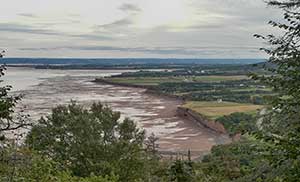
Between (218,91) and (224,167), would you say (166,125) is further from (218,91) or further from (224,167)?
(218,91)

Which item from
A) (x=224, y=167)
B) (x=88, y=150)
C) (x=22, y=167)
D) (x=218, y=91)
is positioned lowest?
(x=218, y=91)

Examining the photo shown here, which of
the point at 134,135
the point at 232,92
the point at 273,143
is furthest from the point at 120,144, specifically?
the point at 232,92

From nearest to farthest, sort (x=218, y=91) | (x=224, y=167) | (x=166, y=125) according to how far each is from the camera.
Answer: (x=224, y=167), (x=166, y=125), (x=218, y=91)

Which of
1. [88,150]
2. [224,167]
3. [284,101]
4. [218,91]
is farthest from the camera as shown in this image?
[218,91]

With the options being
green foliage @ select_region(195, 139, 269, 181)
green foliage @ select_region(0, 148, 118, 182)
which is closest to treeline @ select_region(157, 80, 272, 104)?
green foliage @ select_region(195, 139, 269, 181)

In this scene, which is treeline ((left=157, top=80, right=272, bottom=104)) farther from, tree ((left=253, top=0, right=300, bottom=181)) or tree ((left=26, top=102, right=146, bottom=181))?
tree ((left=253, top=0, right=300, bottom=181))

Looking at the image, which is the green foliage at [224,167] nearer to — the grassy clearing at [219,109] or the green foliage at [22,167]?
the green foliage at [22,167]

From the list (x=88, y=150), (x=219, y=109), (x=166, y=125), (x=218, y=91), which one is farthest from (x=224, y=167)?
(x=218, y=91)

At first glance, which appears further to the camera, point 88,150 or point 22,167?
point 88,150

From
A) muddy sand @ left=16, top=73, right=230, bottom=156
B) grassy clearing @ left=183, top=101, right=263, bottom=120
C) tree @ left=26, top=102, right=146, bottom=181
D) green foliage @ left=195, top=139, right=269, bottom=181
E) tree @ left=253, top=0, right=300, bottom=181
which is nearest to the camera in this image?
tree @ left=253, top=0, right=300, bottom=181

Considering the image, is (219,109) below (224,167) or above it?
below

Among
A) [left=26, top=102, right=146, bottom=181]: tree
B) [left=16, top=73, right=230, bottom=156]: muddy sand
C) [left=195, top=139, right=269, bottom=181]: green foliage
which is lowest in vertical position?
[left=16, top=73, right=230, bottom=156]: muddy sand

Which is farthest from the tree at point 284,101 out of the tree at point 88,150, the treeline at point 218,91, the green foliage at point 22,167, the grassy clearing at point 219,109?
the treeline at point 218,91

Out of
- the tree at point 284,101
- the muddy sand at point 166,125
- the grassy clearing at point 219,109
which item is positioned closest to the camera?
the tree at point 284,101
